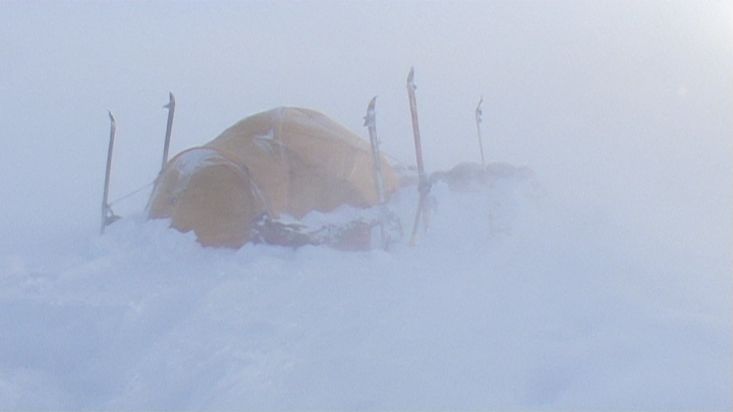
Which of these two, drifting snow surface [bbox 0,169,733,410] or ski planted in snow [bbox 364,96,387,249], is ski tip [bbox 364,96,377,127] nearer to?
ski planted in snow [bbox 364,96,387,249]

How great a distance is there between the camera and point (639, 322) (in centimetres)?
614

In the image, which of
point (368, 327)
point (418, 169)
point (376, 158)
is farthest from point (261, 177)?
point (368, 327)

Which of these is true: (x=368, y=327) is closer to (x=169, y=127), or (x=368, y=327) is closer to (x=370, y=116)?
(x=370, y=116)

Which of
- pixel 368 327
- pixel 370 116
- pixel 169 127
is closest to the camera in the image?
pixel 368 327

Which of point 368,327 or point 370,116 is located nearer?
point 368,327

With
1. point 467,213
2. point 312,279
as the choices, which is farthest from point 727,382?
point 467,213

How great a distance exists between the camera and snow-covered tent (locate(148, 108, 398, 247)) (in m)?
9.46

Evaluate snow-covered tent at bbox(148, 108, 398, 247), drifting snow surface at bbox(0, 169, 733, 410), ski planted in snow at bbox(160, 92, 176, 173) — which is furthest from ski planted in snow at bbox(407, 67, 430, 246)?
ski planted in snow at bbox(160, 92, 176, 173)

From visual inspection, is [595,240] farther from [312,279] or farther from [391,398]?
[391,398]

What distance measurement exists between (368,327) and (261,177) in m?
3.59

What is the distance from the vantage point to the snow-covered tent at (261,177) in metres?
9.46

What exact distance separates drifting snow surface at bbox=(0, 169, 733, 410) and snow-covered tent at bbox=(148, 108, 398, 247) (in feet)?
1.46

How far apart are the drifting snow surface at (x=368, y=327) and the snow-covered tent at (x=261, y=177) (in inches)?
17.5

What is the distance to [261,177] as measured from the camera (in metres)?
9.67
